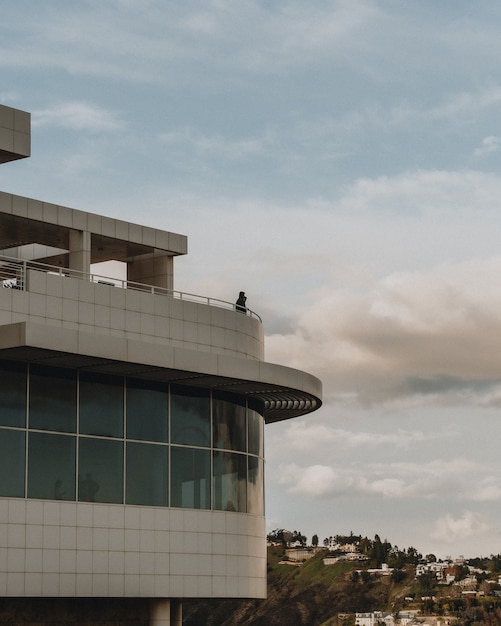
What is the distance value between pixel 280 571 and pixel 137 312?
12775cm

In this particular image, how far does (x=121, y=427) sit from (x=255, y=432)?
589cm

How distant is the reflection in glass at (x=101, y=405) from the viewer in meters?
Result: 33.1

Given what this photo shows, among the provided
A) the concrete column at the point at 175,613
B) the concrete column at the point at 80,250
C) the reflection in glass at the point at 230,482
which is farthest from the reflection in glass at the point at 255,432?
the concrete column at the point at 80,250

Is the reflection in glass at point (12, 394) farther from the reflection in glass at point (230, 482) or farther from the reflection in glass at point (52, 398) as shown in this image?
the reflection in glass at point (230, 482)

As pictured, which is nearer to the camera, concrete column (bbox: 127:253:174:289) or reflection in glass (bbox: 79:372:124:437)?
reflection in glass (bbox: 79:372:124:437)

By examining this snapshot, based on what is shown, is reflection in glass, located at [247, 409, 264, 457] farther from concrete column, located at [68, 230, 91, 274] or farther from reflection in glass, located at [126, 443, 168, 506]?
concrete column, located at [68, 230, 91, 274]

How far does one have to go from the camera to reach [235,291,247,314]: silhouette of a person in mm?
38588

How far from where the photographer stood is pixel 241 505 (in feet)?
121

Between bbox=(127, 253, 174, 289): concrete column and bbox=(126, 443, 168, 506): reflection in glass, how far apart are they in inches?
275

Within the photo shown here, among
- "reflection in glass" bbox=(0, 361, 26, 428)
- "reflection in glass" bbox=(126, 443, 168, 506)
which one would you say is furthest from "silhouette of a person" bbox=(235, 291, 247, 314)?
"reflection in glass" bbox=(0, 361, 26, 428)

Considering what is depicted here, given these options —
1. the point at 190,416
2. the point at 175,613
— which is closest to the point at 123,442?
the point at 190,416

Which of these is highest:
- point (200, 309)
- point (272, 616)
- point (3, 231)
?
point (3, 231)

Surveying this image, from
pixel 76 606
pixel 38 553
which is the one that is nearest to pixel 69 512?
pixel 38 553

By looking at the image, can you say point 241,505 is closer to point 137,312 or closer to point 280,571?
point 137,312
